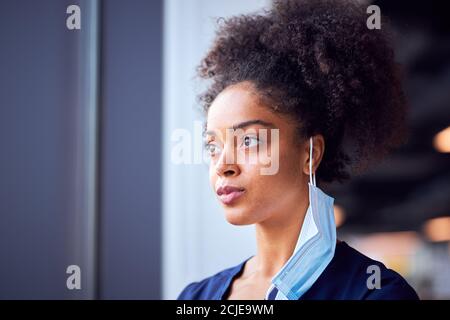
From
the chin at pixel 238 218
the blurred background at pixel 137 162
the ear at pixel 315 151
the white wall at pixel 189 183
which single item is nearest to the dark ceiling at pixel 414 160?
the blurred background at pixel 137 162

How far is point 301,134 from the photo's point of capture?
1.77 m

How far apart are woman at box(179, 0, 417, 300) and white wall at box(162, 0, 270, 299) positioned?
0.33ft

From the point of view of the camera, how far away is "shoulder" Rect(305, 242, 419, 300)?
1680mm

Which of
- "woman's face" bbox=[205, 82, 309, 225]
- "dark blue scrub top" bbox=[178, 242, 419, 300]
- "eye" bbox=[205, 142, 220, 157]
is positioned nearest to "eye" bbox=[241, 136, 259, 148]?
"woman's face" bbox=[205, 82, 309, 225]

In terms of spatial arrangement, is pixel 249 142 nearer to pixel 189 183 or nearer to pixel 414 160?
pixel 189 183

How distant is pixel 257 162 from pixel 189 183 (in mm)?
311

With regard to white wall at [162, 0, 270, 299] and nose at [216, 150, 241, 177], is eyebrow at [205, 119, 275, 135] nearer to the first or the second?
nose at [216, 150, 241, 177]

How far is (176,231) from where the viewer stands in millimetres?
1997

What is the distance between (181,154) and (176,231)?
0.27 m

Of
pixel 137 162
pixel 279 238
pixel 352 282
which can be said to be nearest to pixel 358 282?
pixel 352 282

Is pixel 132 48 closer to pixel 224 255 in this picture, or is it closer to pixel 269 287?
pixel 224 255

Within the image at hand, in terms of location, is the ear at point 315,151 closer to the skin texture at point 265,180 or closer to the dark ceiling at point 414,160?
the skin texture at point 265,180

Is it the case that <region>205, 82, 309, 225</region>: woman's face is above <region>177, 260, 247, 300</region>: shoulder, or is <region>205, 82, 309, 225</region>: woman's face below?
above

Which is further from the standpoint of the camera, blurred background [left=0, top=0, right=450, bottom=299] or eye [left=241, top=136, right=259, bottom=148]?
blurred background [left=0, top=0, right=450, bottom=299]
